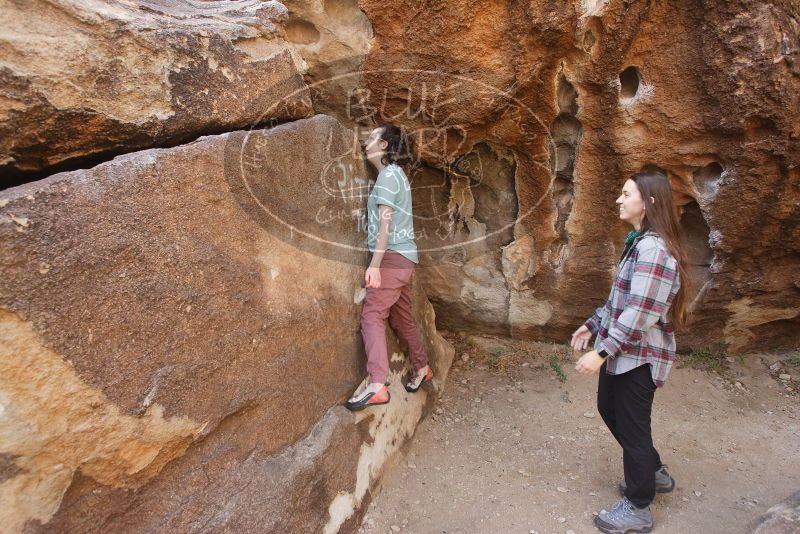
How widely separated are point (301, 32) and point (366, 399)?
5.18 feet

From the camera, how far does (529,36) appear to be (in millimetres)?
2352

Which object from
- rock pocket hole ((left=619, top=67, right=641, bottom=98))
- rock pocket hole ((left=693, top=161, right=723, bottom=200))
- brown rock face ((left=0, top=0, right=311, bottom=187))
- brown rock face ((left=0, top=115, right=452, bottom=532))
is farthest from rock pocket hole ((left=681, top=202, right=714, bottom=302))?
brown rock face ((left=0, top=0, right=311, bottom=187))

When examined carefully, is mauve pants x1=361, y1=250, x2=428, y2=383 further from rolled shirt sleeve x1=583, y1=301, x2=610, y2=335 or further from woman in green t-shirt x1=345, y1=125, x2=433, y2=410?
rolled shirt sleeve x1=583, y1=301, x2=610, y2=335

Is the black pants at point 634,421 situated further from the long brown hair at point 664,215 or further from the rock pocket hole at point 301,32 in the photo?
the rock pocket hole at point 301,32

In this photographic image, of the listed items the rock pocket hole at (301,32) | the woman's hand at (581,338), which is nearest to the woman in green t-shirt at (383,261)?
the rock pocket hole at (301,32)

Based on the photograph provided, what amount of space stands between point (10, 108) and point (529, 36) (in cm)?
186

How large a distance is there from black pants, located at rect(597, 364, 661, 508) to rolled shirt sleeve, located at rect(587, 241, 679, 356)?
215mm

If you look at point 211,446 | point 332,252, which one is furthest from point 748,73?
point 211,446

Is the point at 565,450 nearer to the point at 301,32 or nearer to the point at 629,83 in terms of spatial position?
the point at 629,83

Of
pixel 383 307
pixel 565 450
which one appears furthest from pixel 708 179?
pixel 383 307

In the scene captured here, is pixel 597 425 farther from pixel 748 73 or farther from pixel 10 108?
pixel 10 108

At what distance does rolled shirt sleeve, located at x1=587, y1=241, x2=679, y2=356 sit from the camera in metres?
1.73

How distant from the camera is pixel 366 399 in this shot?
2.20 m

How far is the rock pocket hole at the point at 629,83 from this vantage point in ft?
8.41
